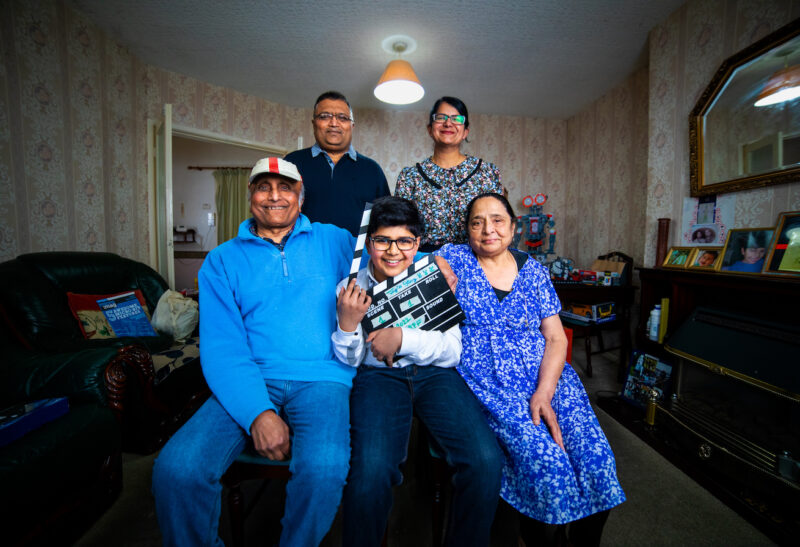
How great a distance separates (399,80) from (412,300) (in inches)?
90.9

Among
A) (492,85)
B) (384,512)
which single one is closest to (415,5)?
(492,85)

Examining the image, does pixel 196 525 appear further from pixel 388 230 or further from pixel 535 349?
pixel 535 349

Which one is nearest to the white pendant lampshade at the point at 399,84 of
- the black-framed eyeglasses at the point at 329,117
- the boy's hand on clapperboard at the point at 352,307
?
the black-framed eyeglasses at the point at 329,117

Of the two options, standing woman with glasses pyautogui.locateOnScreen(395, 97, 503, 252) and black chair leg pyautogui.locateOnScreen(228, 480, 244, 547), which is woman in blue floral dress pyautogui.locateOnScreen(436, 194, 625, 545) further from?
black chair leg pyautogui.locateOnScreen(228, 480, 244, 547)

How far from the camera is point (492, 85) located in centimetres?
382

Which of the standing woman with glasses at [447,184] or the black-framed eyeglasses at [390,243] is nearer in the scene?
the black-framed eyeglasses at [390,243]

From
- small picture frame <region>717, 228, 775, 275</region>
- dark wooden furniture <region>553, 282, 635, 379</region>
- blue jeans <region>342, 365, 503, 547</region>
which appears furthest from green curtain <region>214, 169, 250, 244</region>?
small picture frame <region>717, 228, 775, 275</region>

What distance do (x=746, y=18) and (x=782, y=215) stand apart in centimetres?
133

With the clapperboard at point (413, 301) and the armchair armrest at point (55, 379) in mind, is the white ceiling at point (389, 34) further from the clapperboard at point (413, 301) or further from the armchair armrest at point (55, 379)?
the armchair armrest at point (55, 379)

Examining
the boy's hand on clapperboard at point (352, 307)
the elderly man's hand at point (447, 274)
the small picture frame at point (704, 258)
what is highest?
the small picture frame at point (704, 258)

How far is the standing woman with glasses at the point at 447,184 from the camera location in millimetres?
1667

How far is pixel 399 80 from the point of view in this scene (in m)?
2.72

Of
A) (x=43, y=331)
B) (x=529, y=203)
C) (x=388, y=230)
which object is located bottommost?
(x=43, y=331)

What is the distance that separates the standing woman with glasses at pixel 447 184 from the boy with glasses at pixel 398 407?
440mm
